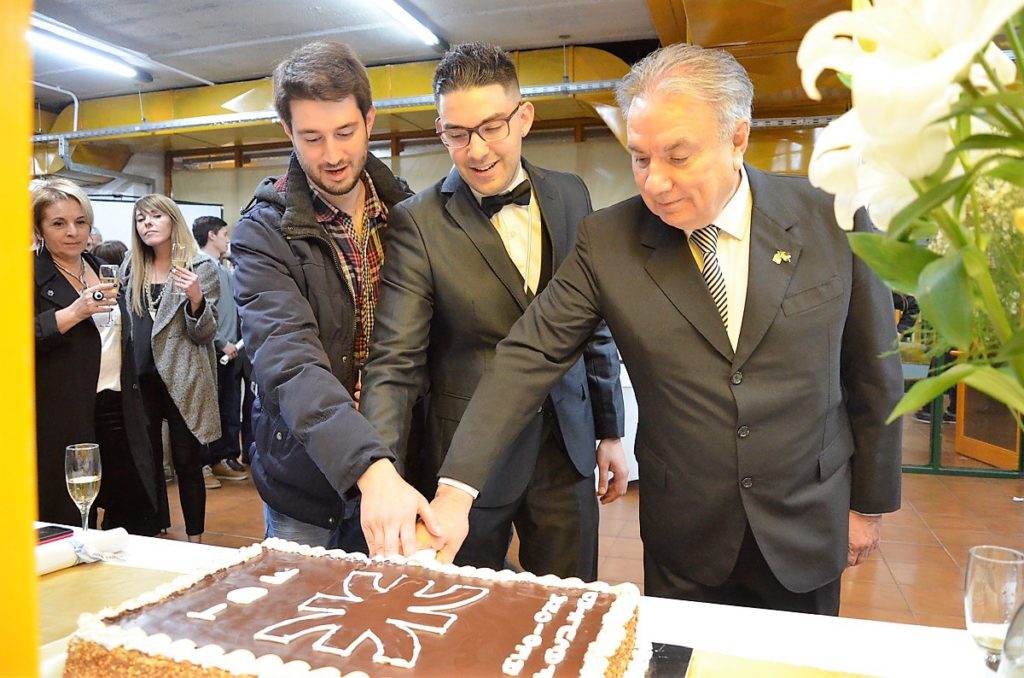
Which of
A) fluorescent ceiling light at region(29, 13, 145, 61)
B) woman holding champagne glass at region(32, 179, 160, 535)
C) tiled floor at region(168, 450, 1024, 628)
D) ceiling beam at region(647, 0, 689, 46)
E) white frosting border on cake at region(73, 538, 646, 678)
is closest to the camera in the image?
white frosting border on cake at region(73, 538, 646, 678)

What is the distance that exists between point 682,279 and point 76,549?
1404 millimetres

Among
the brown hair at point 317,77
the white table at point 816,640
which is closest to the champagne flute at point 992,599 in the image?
the white table at point 816,640

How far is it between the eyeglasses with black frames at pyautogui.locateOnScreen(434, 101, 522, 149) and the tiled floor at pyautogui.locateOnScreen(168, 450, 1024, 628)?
98.8 inches

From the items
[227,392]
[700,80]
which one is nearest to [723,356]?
[700,80]

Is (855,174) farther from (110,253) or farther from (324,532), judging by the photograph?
(110,253)

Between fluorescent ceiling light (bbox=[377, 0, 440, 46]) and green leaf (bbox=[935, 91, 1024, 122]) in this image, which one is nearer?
green leaf (bbox=[935, 91, 1024, 122])

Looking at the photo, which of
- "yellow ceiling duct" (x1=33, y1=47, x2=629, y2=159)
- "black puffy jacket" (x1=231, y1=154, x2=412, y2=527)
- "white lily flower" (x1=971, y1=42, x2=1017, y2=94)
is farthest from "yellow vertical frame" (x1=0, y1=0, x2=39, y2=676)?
"yellow ceiling duct" (x1=33, y1=47, x2=629, y2=159)

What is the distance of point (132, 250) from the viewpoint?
3865 mm

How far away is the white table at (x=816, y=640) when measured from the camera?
1111 millimetres

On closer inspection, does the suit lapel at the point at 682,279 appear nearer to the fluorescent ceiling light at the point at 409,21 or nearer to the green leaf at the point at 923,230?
the green leaf at the point at 923,230

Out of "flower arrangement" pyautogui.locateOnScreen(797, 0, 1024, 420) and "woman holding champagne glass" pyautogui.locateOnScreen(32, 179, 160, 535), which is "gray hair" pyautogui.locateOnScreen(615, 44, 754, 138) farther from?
"woman holding champagne glass" pyautogui.locateOnScreen(32, 179, 160, 535)

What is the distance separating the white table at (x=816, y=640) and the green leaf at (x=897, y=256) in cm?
71

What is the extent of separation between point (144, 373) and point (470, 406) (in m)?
2.81

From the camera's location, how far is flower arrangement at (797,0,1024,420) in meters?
0.53
